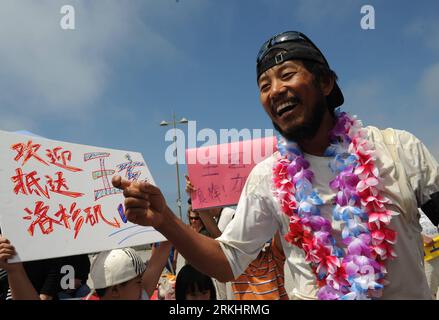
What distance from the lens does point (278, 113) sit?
4.93ft

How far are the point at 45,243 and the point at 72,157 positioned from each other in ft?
1.88

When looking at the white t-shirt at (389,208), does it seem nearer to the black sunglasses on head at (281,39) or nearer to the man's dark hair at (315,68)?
the man's dark hair at (315,68)

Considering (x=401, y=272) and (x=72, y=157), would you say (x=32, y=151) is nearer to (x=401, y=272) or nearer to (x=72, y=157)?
(x=72, y=157)

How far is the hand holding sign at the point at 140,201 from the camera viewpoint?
1.07 m

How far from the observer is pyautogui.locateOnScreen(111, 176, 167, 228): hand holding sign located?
1.07 metres

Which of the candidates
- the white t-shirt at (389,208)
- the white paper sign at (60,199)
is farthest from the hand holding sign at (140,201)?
the white paper sign at (60,199)

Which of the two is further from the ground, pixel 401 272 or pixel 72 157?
pixel 72 157

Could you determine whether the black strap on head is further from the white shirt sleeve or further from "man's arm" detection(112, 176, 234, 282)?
"man's arm" detection(112, 176, 234, 282)

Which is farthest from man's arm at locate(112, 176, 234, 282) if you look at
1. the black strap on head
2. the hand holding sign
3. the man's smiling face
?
the black strap on head

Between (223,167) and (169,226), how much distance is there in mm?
2044
